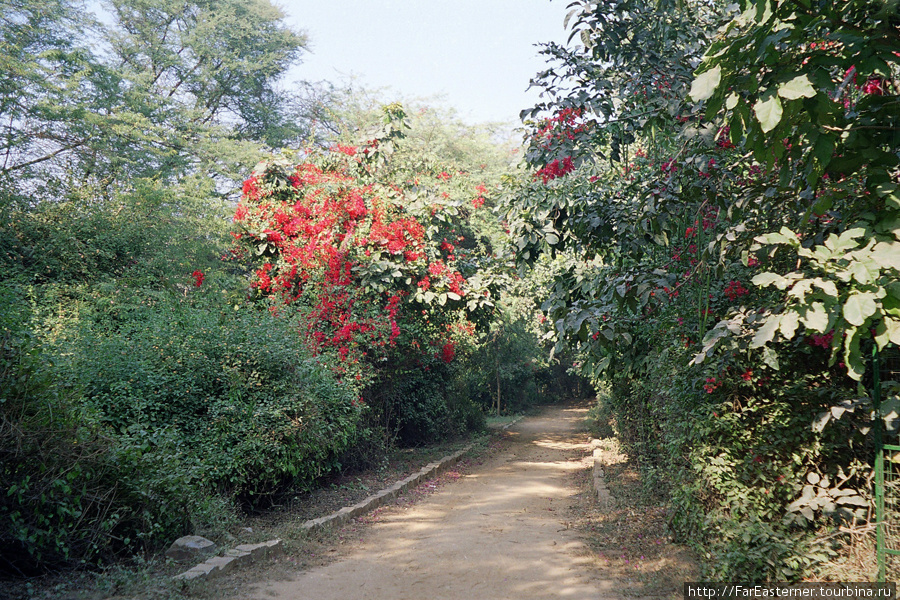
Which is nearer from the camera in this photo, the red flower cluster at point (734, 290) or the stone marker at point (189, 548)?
the stone marker at point (189, 548)

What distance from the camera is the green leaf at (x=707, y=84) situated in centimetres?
313

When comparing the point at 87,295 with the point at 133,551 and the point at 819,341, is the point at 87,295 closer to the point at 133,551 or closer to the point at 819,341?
the point at 133,551

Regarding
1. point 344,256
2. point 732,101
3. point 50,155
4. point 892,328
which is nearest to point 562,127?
point 732,101

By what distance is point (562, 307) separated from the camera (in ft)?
17.5

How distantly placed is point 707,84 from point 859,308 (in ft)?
4.51

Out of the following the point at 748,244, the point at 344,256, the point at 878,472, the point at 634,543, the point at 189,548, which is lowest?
the point at 634,543

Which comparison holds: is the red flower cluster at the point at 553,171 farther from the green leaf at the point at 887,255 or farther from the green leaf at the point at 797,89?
the green leaf at the point at 887,255

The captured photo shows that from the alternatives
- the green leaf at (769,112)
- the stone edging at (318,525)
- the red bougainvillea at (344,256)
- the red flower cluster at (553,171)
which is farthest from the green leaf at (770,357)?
the red bougainvillea at (344,256)

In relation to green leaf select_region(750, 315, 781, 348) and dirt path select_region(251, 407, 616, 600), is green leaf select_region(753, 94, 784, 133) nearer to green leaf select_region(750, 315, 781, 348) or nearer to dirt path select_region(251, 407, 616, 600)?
green leaf select_region(750, 315, 781, 348)

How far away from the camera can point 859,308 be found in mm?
2861

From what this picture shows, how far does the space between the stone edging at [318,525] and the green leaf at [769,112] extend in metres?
4.75

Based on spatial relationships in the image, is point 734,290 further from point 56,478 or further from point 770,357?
point 56,478

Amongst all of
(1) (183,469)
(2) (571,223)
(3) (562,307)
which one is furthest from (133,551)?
(2) (571,223)

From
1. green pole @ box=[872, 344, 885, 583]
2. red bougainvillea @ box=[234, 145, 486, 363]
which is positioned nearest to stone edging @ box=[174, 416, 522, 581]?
red bougainvillea @ box=[234, 145, 486, 363]
